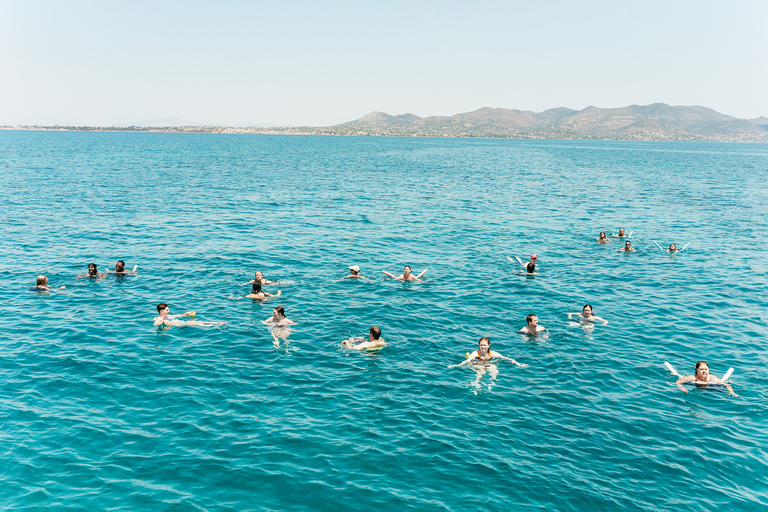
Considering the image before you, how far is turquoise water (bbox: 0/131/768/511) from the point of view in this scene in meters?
13.5

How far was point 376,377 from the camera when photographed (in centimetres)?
1922

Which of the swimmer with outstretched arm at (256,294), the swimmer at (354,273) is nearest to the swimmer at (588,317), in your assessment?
the swimmer at (354,273)

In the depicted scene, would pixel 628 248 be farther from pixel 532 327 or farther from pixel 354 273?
pixel 354 273

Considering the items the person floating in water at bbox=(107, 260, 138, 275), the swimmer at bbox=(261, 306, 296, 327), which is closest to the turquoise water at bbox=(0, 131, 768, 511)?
the swimmer at bbox=(261, 306, 296, 327)

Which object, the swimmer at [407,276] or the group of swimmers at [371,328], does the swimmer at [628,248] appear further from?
the swimmer at [407,276]

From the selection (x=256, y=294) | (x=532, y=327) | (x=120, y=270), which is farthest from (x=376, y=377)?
(x=120, y=270)

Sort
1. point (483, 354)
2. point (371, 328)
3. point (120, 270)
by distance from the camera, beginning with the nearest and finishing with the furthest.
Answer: point (483, 354)
point (371, 328)
point (120, 270)

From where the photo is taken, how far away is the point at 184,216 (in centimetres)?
5078

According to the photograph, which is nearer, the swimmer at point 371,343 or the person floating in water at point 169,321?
the swimmer at point 371,343

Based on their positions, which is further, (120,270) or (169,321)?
(120,270)

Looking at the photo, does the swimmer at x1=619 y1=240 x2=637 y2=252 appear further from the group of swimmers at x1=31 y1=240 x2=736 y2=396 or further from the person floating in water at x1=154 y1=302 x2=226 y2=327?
the person floating in water at x1=154 y1=302 x2=226 y2=327

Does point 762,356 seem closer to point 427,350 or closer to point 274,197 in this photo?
point 427,350

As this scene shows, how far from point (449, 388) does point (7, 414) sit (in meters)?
15.3

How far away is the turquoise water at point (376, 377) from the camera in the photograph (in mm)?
13484
